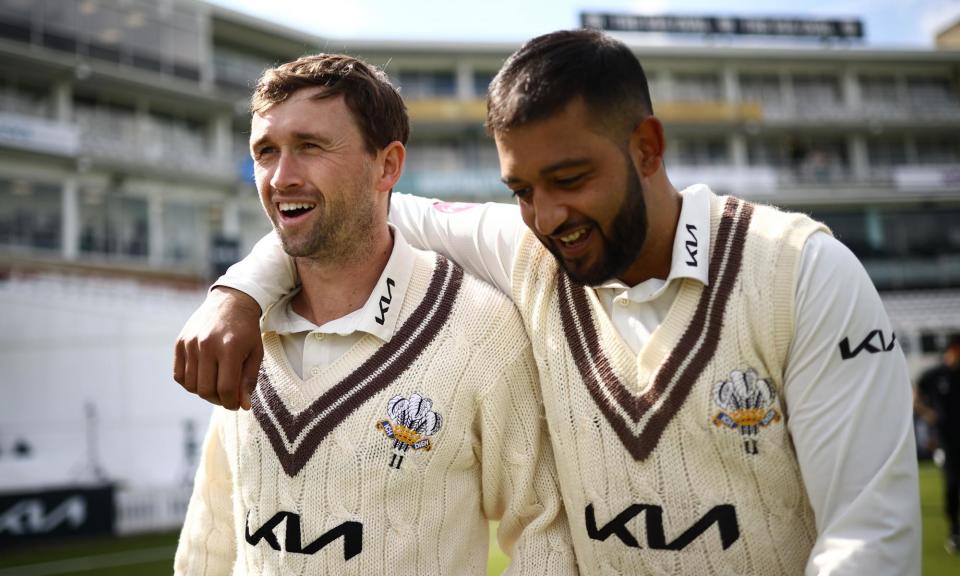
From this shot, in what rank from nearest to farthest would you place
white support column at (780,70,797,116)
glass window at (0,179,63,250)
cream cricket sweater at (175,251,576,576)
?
Result: 1. cream cricket sweater at (175,251,576,576)
2. glass window at (0,179,63,250)
3. white support column at (780,70,797,116)

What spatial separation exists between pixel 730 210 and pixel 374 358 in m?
1.02

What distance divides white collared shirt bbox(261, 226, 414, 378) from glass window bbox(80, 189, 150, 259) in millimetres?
24538

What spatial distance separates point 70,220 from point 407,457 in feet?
83.6

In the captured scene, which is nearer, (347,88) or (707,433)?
(707,433)

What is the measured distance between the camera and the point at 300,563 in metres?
1.99


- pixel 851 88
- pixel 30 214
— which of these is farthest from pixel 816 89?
pixel 30 214

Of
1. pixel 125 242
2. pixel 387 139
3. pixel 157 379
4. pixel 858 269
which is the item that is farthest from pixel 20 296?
pixel 858 269

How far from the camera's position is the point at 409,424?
2057 mm

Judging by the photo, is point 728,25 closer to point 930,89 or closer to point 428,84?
point 930,89

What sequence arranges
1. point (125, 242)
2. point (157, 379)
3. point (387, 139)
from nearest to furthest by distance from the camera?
point (387, 139), point (157, 379), point (125, 242)

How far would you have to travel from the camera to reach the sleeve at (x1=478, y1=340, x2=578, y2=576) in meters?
2.05

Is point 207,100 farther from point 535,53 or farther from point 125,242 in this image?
point 535,53

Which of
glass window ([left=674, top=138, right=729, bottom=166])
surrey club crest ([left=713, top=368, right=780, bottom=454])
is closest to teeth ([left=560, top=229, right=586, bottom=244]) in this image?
surrey club crest ([left=713, top=368, right=780, bottom=454])

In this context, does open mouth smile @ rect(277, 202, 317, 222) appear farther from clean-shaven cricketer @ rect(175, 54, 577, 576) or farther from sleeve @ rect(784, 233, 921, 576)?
sleeve @ rect(784, 233, 921, 576)
